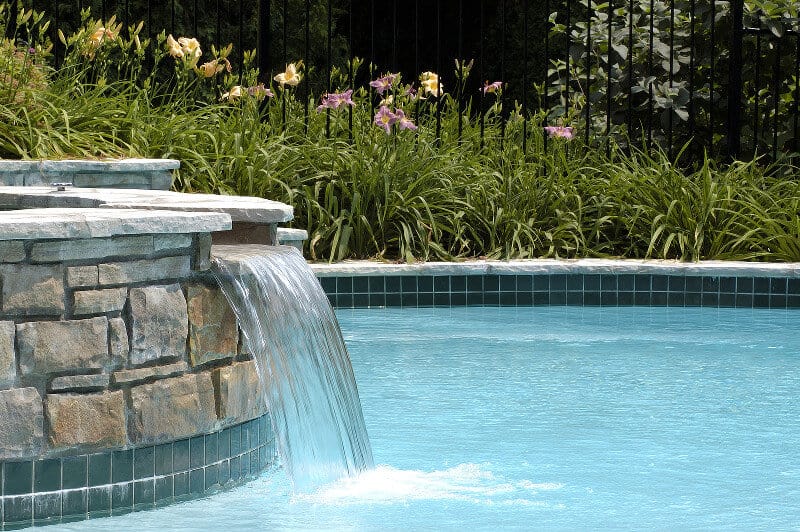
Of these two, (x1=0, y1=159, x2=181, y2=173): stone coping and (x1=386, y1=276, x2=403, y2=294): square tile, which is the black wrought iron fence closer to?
(x1=386, y1=276, x2=403, y2=294): square tile

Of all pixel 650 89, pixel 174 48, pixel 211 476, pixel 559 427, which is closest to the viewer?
pixel 211 476

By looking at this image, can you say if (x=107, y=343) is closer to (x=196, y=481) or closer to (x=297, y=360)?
(x=196, y=481)

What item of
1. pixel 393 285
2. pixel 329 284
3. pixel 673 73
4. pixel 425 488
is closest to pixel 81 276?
pixel 425 488

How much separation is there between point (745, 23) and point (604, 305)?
2994mm

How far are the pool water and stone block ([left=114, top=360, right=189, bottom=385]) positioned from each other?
385mm

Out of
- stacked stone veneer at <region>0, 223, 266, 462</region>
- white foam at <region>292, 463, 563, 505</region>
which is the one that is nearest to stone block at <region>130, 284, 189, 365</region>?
stacked stone veneer at <region>0, 223, 266, 462</region>

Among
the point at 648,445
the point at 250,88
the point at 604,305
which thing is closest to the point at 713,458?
the point at 648,445

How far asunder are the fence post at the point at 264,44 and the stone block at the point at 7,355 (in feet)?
19.0

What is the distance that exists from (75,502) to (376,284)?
4.10 meters

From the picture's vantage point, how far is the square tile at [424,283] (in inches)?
308

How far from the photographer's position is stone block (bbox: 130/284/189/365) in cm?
378

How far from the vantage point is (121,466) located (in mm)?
3822

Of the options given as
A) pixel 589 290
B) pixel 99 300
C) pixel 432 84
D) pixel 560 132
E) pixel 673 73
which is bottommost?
pixel 589 290

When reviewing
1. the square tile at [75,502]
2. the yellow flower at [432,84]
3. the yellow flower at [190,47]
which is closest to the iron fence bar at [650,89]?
the yellow flower at [432,84]
